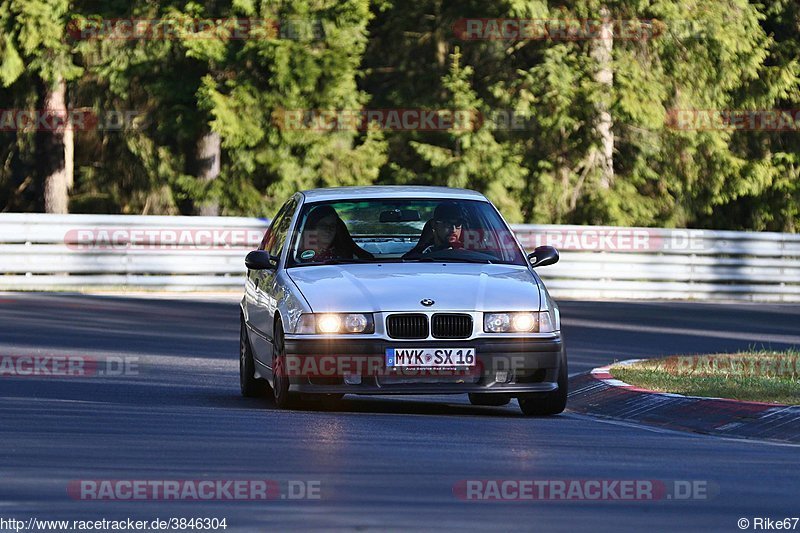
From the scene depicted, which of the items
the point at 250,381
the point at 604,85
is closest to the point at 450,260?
the point at 250,381

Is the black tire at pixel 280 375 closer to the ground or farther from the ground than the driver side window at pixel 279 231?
closer to the ground

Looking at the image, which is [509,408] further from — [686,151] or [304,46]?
[686,151]

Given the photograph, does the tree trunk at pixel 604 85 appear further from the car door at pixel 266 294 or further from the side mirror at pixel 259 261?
the side mirror at pixel 259 261

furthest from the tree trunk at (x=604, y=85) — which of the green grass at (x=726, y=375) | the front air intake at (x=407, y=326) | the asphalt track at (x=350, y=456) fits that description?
the front air intake at (x=407, y=326)

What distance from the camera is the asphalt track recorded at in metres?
8.16

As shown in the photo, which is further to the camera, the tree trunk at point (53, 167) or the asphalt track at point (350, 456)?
the tree trunk at point (53, 167)

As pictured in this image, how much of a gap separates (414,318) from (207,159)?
25550mm

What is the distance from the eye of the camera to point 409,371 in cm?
1211

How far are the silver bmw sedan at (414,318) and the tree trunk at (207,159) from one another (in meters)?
23.7

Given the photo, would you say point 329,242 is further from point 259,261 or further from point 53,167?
point 53,167

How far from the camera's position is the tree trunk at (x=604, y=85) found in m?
38.8

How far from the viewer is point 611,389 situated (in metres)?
14.4

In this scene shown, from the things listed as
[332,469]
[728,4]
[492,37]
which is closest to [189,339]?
[332,469]

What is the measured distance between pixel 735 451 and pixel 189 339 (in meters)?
10.4
